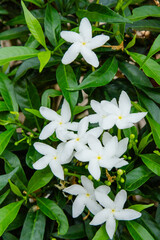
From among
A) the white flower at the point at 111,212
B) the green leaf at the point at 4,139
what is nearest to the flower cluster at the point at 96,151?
the white flower at the point at 111,212

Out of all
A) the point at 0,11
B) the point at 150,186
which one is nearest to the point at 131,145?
the point at 150,186

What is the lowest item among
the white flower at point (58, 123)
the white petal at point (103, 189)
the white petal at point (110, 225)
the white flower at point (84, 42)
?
the white petal at point (110, 225)

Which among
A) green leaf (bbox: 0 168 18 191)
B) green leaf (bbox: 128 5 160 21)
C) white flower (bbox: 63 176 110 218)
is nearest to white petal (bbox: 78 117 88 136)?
white flower (bbox: 63 176 110 218)

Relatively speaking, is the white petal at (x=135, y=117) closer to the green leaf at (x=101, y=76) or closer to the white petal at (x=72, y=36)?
the green leaf at (x=101, y=76)

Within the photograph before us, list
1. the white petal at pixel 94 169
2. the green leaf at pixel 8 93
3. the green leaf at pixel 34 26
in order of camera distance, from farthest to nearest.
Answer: the green leaf at pixel 8 93 < the green leaf at pixel 34 26 < the white petal at pixel 94 169

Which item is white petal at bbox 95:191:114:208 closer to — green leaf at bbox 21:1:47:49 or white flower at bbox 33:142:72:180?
white flower at bbox 33:142:72:180

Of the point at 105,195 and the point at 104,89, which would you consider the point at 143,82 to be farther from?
the point at 105,195
